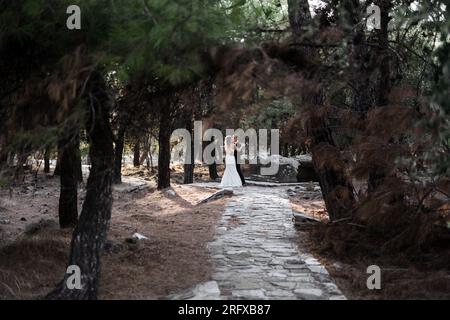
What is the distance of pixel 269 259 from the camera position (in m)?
7.86

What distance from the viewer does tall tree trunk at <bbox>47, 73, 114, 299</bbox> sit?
19.2 feet

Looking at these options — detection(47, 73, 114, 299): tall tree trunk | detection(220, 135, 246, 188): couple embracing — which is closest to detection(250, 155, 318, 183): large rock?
detection(220, 135, 246, 188): couple embracing

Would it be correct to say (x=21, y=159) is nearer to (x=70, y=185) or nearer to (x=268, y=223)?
(x=70, y=185)

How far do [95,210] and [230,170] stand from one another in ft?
41.7

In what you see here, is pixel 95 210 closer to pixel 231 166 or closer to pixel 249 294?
pixel 249 294

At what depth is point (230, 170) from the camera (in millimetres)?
18531

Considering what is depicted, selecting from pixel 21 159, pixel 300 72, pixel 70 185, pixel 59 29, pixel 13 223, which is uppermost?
pixel 59 29

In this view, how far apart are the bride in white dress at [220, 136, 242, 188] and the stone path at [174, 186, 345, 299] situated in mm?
5893

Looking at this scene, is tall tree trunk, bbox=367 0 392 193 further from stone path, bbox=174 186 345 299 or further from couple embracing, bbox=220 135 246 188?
couple embracing, bbox=220 135 246 188

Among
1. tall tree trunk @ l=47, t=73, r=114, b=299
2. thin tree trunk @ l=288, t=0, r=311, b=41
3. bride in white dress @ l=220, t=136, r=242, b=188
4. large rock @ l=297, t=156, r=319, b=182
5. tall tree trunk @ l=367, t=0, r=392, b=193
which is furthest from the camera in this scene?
large rock @ l=297, t=156, r=319, b=182

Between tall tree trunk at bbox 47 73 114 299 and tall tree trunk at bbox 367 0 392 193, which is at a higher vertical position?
tall tree trunk at bbox 367 0 392 193

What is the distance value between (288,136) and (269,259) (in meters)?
2.75

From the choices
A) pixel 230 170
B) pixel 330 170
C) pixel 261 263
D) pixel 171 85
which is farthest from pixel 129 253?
pixel 230 170

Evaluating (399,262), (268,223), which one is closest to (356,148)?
(399,262)
